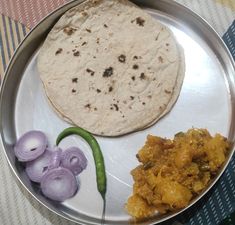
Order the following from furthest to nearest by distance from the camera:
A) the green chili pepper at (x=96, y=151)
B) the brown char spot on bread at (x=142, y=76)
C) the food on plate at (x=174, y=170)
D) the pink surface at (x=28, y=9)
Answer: the pink surface at (x=28, y=9) → the brown char spot on bread at (x=142, y=76) → the green chili pepper at (x=96, y=151) → the food on plate at (x=174, y=170)

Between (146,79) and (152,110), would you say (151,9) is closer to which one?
(146,79)

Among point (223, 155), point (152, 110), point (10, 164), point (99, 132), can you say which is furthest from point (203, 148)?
point (10, 164)

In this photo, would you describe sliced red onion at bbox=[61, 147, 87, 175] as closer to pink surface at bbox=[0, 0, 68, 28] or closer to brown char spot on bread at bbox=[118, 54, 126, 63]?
brown char spot on bread at bbox=[118, 54, 126, 63]

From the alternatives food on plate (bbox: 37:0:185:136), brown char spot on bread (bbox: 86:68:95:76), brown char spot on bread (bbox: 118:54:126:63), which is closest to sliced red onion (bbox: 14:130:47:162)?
food on plate (bbox: 37:0:185:136)

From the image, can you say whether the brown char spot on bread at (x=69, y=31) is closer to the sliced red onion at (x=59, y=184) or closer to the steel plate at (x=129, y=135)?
the steel plate at (x=129, y=135)

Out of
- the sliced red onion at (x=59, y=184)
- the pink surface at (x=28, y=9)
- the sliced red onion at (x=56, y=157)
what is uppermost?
the pink surface at (x=28, y=9)

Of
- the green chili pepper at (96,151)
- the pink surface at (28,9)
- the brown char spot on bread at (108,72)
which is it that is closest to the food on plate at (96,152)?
the green chili pepper at (96,151)
